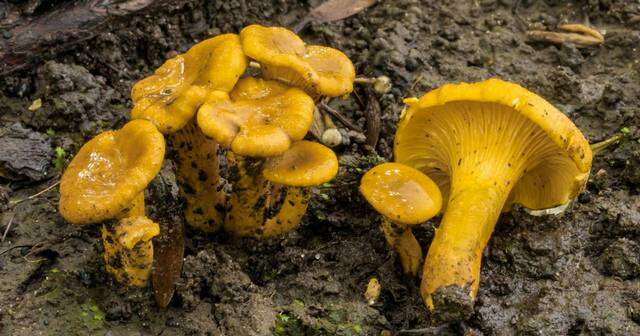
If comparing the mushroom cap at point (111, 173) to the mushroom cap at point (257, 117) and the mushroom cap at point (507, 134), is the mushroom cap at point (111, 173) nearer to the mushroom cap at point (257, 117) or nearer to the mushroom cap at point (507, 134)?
the mushroom cap at point (257, 117)

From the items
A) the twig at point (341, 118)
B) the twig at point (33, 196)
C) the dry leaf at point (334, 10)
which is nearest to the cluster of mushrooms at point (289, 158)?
the twig at point (341, 118)

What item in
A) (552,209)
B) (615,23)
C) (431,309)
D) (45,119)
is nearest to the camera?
(431,309)

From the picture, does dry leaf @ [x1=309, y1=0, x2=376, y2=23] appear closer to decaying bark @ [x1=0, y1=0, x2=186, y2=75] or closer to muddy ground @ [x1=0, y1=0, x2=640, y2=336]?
muddy ground @ [x1=0, y1=0, x2=640, y2=336]

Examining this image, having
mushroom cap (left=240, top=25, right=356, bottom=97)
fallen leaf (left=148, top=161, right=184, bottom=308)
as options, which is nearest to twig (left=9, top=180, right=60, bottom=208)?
fallen leaf (left=148, top=161, right=184, bottom=308)

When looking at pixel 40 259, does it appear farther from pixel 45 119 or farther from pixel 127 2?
pixel 127 2

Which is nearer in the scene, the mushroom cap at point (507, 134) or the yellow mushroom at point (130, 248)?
the yellow mushroom at point (130, 248)

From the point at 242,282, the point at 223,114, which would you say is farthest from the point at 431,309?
the point at 223,114
